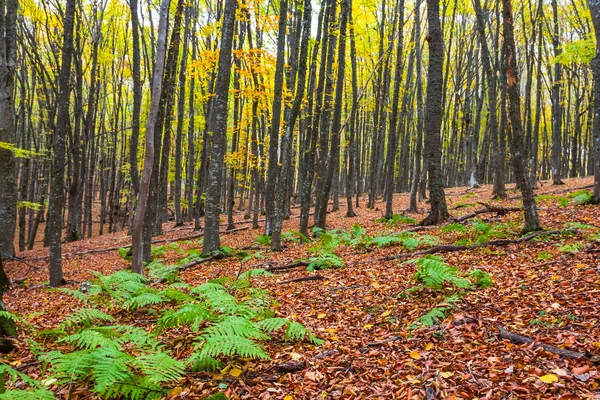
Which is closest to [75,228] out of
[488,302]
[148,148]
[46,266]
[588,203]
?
[46,266]

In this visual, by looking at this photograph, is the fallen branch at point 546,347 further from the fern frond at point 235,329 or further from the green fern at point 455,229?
the green fern at point 455,229

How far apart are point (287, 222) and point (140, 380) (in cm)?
1399

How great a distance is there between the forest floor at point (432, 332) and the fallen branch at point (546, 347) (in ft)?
0.09

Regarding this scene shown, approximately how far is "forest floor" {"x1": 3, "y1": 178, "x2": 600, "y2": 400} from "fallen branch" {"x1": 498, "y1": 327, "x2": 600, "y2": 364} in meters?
0.03

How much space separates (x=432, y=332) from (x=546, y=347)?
3.14ft

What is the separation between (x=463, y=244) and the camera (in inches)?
271

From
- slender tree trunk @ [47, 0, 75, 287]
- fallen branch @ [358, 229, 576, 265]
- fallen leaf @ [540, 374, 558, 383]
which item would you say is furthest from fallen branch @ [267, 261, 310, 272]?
fallen leaf @ [540, 374, 558, 383]

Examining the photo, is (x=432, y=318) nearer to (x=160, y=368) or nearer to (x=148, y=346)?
(x=160, y=368)

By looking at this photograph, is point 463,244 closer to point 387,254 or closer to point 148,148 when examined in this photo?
point 387,254

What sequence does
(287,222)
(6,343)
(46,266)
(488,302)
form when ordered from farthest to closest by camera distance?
1. (287,222)
2. (46,266)
3. (488,302)
4. (6,343)

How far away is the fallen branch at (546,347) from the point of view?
2.82m

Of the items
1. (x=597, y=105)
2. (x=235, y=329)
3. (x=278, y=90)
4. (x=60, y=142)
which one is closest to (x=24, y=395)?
(x=235, y=329)

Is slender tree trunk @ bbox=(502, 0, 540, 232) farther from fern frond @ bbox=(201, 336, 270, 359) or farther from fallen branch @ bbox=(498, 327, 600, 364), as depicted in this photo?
fern frond @ bbox=(201, 336, 270, 359)

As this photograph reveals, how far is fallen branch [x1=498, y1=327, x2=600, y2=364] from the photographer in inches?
111
